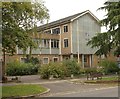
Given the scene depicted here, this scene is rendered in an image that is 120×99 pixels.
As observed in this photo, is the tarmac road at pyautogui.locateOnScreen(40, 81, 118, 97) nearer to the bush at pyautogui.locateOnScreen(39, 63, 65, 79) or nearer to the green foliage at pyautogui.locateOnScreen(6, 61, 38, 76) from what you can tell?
the bush at pyautogui.locateOnScreen(39, 63, 65, 79)

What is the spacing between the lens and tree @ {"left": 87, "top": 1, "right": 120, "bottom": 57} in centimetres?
3418

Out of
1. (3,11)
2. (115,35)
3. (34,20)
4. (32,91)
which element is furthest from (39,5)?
(115,35)

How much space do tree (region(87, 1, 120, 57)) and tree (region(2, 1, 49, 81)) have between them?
1530cm

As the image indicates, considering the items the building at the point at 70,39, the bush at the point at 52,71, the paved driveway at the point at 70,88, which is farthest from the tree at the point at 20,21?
the building at the point at 70,39

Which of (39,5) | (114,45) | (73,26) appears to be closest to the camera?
(39,5)

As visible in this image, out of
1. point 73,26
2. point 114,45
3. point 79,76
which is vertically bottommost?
point 79,76

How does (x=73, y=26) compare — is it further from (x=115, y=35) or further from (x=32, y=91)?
(x=32, y=91)

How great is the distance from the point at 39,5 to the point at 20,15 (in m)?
1.68

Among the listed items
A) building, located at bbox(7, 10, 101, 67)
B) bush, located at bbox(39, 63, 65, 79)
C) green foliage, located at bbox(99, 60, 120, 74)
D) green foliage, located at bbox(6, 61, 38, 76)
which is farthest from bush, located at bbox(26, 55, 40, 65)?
bush, located at bbox(39, 63, 65, 79)

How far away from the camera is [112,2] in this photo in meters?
35.9

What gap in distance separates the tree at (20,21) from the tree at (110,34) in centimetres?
1530

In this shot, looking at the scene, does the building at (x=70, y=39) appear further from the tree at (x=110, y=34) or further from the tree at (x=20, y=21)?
the tree at (x=20, y=21)

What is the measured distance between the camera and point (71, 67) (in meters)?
36.1

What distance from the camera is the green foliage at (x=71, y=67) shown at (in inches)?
1408
